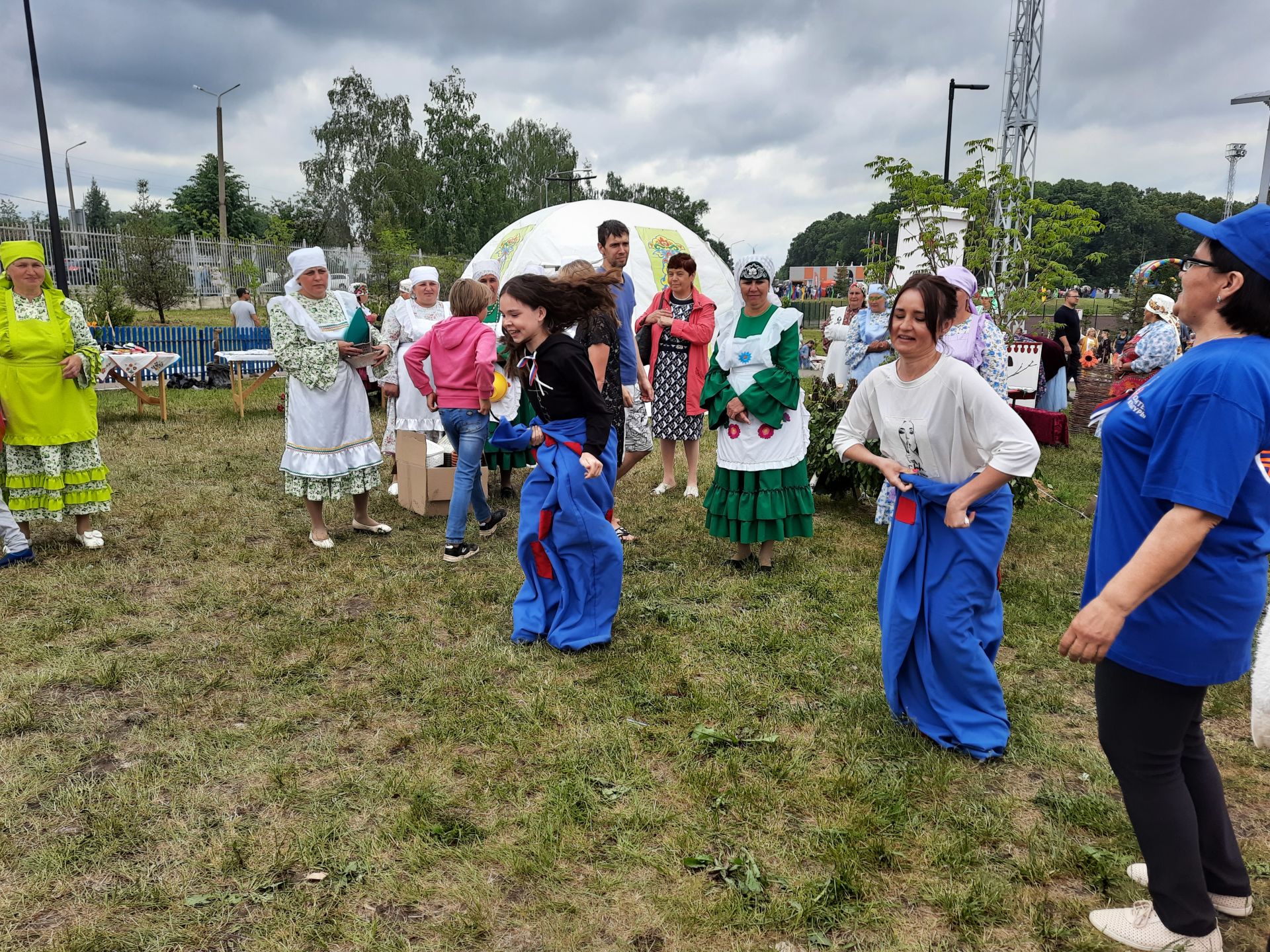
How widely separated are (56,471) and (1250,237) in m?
6.78

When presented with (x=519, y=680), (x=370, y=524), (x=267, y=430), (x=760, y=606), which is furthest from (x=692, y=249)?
(x=519, y=680)

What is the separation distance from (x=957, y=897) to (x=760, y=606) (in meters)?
2.65

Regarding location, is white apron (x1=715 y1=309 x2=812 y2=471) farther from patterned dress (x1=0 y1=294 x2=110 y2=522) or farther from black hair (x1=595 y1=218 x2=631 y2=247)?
patterned dress (x1=0 y1=294 x2=110 y2=522)

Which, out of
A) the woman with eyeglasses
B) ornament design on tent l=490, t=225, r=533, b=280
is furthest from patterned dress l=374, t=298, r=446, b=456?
ornament design on tent l=490, t=225, r=533, b=280

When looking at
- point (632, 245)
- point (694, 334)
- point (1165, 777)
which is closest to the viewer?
point (1165, 777)

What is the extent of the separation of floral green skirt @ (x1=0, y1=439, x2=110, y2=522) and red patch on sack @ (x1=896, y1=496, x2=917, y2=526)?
5.65m

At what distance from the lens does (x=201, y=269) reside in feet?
98.4

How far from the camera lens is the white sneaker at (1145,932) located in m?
2.32

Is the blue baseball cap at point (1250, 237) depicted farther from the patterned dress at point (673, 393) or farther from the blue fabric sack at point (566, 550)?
the patterned dress at point (673, 393)

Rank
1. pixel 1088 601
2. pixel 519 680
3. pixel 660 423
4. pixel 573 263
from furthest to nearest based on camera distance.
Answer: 1. pixel 660 423
2. pixel 573 263
3. pixel 519 680
4. pixel 1088 601

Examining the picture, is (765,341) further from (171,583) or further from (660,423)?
(171,583)

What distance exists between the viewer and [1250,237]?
1.97 metres

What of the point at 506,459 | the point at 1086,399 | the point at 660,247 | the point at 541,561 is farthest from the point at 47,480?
the point at 1086,399

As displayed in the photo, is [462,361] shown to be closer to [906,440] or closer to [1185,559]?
[906,440]
